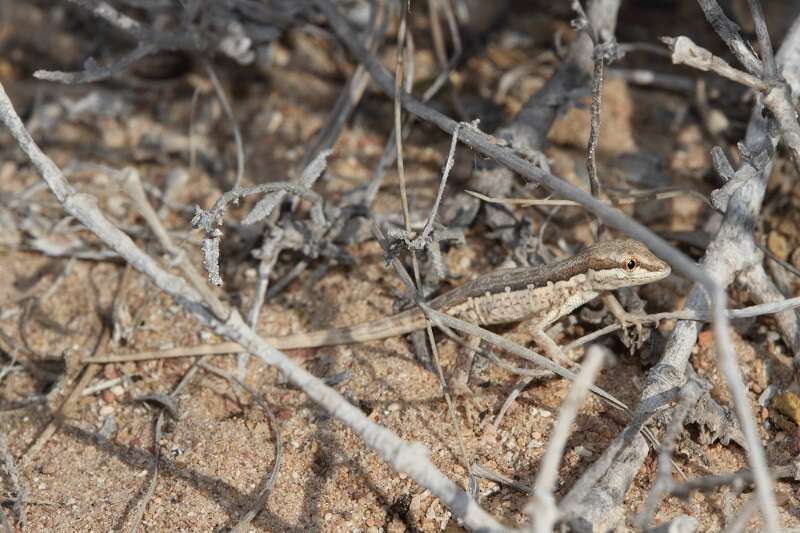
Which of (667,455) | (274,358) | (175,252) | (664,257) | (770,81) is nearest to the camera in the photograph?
(664,257)

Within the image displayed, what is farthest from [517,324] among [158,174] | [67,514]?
[158,174]

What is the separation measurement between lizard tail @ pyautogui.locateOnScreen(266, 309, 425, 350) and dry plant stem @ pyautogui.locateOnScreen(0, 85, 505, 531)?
3.59 ft

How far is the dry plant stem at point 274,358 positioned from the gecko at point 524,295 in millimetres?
1094

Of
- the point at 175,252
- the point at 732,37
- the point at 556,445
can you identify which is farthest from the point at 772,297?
the point at 175,252

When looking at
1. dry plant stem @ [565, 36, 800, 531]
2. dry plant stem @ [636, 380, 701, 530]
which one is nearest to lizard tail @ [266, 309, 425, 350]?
dry plant stem @ [565, 36, 800, 531]

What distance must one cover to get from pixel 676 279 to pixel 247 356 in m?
2.15

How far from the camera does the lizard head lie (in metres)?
3.66

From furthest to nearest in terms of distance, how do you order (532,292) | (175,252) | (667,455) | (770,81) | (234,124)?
(234,124) → (532,292) → (770,81) → (175,252) → (667,455)

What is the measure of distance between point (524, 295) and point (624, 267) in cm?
48

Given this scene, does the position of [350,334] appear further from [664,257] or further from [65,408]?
[664,257]

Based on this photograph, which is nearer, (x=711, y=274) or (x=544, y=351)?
(x=711, y=274)

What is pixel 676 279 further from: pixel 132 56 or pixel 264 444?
pixel 132 56

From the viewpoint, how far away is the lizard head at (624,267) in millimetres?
3660

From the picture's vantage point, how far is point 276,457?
3.40 metres
